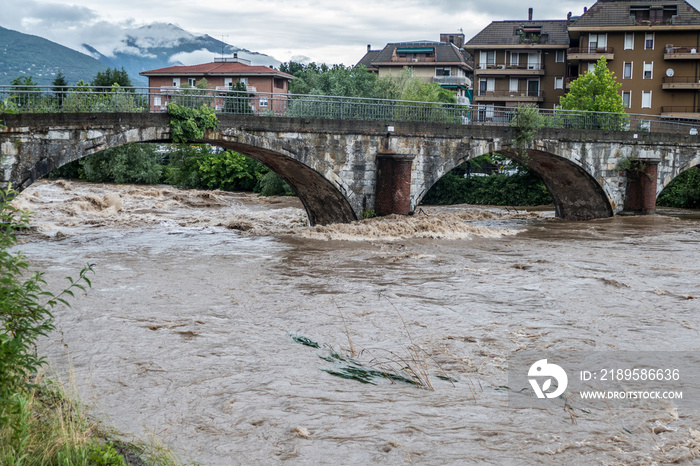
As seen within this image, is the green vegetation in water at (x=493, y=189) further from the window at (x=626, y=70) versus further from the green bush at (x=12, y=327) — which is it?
the green bush at (x=12, y=327)

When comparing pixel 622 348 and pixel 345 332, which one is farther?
pixel 345 332

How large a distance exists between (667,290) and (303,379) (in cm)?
844

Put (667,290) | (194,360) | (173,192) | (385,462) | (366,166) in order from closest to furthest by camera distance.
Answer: (385,462), (194,360), (667,290), (366,166), (173,192)

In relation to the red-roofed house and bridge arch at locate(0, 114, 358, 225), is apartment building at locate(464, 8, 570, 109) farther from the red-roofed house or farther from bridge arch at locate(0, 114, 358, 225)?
bridge arch at locate(0, 114, 358, 225)

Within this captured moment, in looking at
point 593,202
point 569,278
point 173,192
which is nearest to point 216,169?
point 173,192

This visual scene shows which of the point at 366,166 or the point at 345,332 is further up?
the point at 366,166

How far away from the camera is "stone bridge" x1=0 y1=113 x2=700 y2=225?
17.5 m

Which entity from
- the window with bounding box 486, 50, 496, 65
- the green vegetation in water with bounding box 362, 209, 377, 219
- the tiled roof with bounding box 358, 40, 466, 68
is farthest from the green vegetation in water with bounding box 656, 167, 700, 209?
the tiled roof with bounding box 358, 40, 466, 68

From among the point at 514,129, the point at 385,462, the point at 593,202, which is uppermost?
the point at 514,129

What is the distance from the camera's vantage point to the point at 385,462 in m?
6.51

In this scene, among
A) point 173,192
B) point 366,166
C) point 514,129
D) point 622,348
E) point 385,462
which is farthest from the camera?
point 173,192

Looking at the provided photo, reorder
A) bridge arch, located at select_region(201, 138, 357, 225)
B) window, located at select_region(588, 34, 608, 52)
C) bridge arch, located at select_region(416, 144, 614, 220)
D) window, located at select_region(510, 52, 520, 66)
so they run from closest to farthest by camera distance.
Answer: bridge arch, located at select_region(201, 138, 357, 225)
bridge arch, located at select_region(416, 144, 614, 220)
window, located at select_region(588, 34, 608, 52)
window, located at select_region(510, 52, 520, 66)

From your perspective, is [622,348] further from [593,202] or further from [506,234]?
[593,202]

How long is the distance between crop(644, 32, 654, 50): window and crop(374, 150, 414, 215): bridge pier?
30.5 meters
